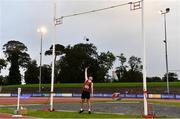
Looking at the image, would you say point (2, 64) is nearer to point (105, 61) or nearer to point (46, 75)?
point (46, 75)

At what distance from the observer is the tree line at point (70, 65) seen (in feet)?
359

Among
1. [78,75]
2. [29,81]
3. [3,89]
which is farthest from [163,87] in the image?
[29,81]

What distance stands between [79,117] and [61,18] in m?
8.10

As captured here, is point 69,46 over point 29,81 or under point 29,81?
over

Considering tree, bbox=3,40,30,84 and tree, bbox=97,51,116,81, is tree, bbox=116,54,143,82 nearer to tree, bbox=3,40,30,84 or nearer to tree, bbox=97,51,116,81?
tree, bbox=97,51,116,81

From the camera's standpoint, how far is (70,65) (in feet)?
369

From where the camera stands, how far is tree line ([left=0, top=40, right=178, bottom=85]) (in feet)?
359

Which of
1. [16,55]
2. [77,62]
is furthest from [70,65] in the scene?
[16,55]

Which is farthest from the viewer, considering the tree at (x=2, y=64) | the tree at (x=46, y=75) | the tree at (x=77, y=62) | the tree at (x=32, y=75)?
the tree at (x=2, y=64)

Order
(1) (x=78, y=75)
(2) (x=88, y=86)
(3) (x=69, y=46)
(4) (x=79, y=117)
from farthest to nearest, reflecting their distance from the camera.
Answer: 1. (3) (x=69, y=46)
2. (1) (x=78, y=75)
3. (2) (x=88, y=86)
4. (4) (x=79, y=117)

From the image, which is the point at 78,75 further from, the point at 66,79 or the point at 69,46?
the point at 69,46

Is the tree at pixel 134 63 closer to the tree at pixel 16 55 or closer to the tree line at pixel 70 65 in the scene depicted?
the tree line at pixel 70 65

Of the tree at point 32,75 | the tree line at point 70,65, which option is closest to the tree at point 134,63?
the tree line at point 70,65

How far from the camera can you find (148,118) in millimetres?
16094
